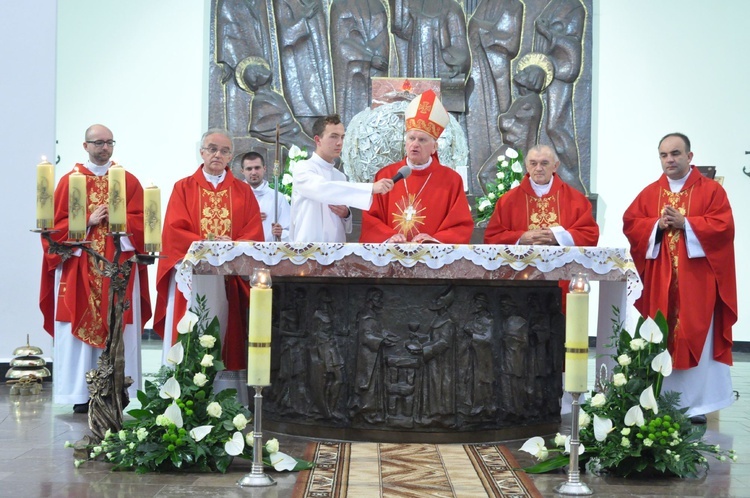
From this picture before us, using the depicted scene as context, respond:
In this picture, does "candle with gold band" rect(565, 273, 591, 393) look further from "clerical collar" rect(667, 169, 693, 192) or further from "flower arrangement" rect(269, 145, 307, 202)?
"flower arrangement" rect(269, 145, 307, 202)

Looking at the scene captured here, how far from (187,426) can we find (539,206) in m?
3.08

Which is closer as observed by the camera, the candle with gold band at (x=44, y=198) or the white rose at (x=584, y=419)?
the candle with gold band at (x=44, y=198)

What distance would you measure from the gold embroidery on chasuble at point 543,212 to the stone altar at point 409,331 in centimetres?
119

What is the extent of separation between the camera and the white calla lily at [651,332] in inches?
188

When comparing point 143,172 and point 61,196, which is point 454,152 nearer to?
point 61,196

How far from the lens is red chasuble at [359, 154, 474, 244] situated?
5.97m

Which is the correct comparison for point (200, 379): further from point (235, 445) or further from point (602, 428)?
point (602, 428)

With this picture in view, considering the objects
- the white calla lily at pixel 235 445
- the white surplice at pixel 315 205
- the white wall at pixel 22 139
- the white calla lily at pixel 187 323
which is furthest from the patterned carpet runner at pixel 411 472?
the white wall at pixel 22 139

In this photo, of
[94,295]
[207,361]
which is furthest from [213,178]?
[207,361]

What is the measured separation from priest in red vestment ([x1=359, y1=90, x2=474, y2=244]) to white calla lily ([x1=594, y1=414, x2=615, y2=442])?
160 centimetres

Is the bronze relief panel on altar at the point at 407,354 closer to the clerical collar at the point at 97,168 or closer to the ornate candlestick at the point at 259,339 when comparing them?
the ornate candlestick at the point at 259,339

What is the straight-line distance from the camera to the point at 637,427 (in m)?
4.68

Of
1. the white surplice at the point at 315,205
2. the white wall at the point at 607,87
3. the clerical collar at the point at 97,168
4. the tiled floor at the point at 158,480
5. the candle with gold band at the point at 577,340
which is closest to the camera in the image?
the candle with gold band at the point at 577,340

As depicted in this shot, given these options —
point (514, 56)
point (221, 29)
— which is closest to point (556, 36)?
point (514, 56)
